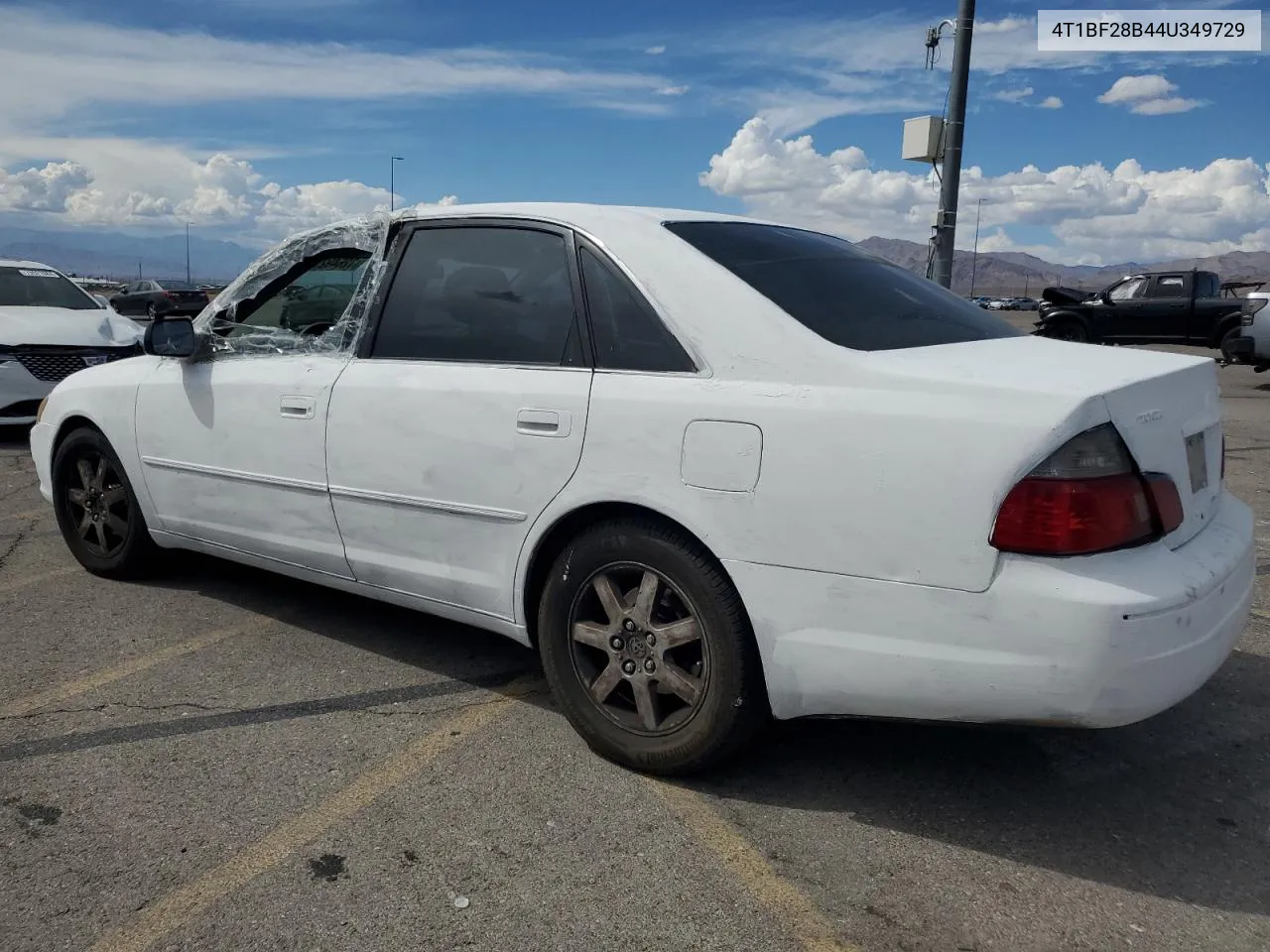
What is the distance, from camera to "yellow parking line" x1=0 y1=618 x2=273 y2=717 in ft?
11.5

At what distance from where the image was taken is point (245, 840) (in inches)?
104

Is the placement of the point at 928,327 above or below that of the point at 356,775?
above

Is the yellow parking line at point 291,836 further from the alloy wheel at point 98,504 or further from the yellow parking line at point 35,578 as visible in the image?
the yellow parking line at point 35,578

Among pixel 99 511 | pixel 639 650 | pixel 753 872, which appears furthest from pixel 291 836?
pixel 99 511

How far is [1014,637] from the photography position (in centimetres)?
235

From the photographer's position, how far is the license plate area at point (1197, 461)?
270 cm

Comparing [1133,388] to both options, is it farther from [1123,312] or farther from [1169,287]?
[1169,287]

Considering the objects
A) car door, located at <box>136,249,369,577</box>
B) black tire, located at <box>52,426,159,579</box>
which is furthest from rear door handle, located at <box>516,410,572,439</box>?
black tire, located at <box>52,426,159,579</box>

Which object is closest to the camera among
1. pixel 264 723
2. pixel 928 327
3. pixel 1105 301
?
pixel 928 327

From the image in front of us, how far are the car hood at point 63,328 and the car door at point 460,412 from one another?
7105 millimetres

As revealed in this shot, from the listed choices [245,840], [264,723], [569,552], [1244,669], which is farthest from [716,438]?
[1244,669]

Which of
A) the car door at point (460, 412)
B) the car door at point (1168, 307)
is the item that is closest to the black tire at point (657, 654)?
the car door at point (460, 412)

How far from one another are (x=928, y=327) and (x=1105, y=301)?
64.8 feet

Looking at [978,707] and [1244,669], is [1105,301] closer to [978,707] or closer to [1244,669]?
[1244,669]
